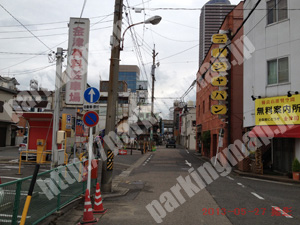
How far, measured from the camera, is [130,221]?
6.94 meters

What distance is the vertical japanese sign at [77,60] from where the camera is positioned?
9.42m

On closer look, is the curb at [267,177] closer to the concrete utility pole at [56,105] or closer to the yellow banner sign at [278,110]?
the yellow banner sign at [278,110]

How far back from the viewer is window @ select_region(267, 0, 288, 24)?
1593 centimetres

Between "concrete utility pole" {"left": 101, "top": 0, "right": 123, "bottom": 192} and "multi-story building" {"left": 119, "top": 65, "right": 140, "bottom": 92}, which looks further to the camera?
"multi-story building" {"left": 119, "top": 65, "right": 140, "bottom": 92}

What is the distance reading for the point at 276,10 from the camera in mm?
16312

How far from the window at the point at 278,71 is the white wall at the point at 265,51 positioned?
0.83 ft

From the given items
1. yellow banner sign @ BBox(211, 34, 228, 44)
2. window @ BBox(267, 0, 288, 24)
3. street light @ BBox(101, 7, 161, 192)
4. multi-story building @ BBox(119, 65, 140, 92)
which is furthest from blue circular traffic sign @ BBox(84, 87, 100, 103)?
multi-story building @ BBox(119, 65, 140, 92)

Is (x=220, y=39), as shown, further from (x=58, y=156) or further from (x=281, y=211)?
(x=58, y=156)

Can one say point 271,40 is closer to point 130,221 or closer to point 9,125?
point 130,221

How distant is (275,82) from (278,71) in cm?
63

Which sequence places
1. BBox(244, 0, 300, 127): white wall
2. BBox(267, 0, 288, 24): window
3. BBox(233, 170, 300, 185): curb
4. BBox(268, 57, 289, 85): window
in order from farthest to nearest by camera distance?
BBox(267, 0, 288, 24): window → BBox(268, 57, 289, 85): window → BBox(244, 0, 300, 127): white wall → BBox(233, 170, 300, 185): curb

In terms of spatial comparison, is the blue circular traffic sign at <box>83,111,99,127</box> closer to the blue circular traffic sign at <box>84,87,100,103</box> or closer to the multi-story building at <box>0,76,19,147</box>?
the blue circular traffic sign at <box>84,87,100,103</box>

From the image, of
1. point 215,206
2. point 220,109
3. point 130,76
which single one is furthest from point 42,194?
point 130,76

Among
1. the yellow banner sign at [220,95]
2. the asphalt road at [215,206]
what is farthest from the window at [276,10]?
the asphalt road at [215,206]
